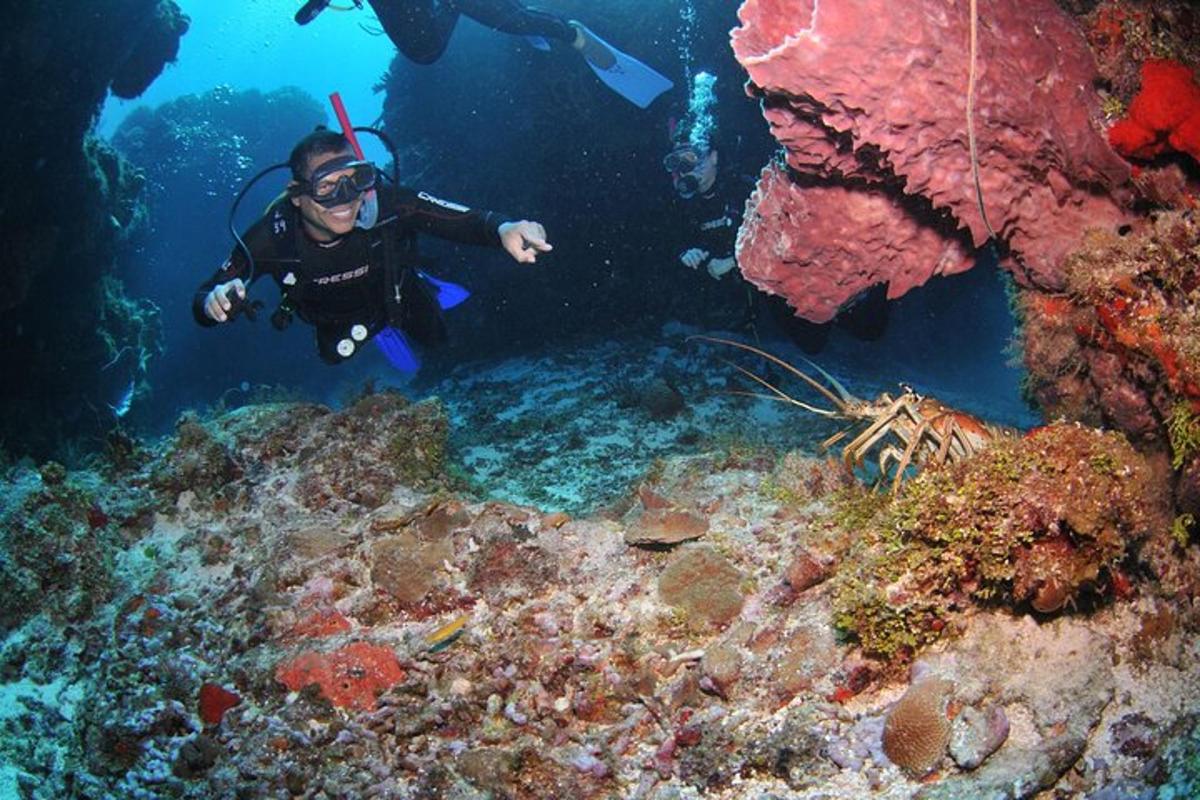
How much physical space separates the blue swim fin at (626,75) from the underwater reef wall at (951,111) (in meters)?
8.65

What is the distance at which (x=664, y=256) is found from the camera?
42.1 ft

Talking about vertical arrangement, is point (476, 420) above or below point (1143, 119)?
below

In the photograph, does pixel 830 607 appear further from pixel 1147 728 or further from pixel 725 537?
pixel 1147 728

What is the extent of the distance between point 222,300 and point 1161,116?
5.65 metres

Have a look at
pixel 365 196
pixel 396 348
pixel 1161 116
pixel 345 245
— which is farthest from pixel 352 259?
pixel 1161 116

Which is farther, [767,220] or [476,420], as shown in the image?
[476,420]

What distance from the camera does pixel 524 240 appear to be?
4.77m

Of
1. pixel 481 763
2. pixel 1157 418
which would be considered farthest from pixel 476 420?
pixel 1157 418

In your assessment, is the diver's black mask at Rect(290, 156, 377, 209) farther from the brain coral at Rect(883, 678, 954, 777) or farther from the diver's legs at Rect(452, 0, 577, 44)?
the diver's legs at Rect(452, 0, 577, 44)

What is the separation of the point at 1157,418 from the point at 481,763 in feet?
11.0

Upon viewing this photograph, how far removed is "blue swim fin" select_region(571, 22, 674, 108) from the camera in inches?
441

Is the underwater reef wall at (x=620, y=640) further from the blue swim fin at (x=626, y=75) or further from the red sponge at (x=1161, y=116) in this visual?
the blue swim fin at (x=626, y=75)

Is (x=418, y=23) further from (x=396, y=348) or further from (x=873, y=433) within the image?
(x=873, y=433)

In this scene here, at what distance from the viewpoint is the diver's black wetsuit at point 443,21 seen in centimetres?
1059
